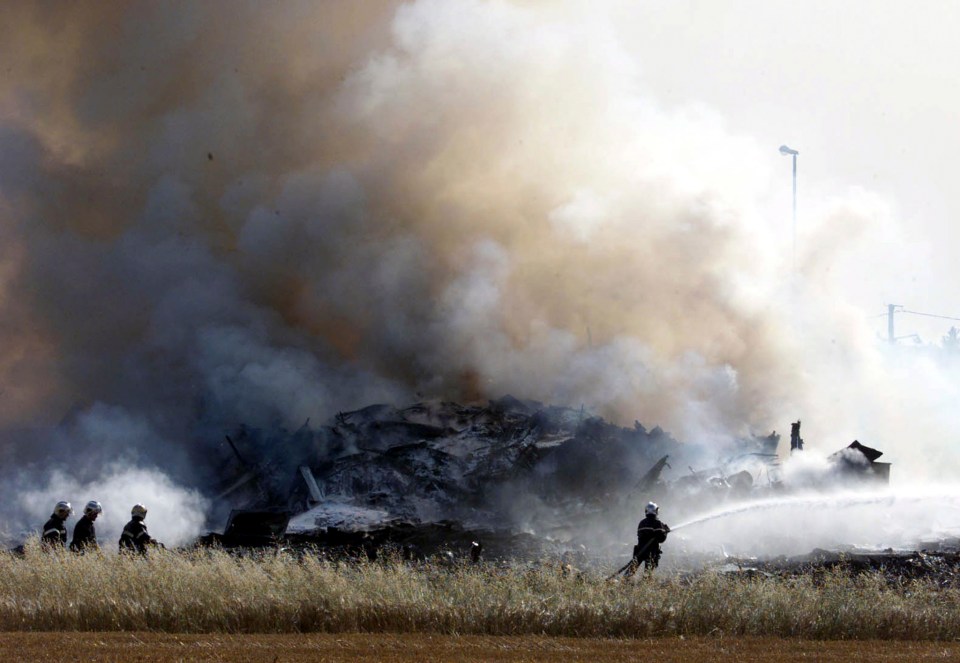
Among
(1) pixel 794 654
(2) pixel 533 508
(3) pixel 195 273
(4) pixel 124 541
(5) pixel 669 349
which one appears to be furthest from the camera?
(5) pixel 669 349

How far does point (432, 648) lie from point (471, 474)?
600 inches

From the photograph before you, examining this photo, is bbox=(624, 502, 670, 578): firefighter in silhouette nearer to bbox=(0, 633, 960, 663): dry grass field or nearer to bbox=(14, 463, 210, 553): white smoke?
bbox=(0, 633, 960, 663): dry grass field

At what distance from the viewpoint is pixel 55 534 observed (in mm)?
16609

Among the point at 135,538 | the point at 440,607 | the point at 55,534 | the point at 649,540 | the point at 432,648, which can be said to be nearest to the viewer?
the point at 432,648

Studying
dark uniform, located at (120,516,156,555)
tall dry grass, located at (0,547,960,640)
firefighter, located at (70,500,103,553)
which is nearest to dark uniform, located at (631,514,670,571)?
tall dry grass, located at (0,547,960,640)

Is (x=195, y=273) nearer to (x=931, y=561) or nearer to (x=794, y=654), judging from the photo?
(x=931, y=561)

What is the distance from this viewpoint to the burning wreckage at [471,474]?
24.3m

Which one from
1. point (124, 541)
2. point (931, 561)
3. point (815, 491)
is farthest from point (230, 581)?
point (815, 491)

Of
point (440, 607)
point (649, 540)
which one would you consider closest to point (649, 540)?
point (649, 540)

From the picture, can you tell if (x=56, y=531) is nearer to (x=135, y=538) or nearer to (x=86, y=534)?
(x=86, y=534)

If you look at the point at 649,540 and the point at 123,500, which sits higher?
the point at 123,500

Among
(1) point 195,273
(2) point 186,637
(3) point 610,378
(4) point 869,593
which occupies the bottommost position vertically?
(2) point 186,637

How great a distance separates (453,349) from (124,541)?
16.6 metres

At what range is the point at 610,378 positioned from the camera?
3117cm
